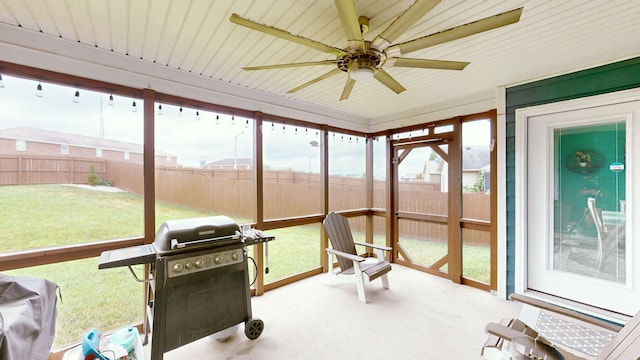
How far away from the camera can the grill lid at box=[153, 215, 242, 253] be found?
2.01 metres

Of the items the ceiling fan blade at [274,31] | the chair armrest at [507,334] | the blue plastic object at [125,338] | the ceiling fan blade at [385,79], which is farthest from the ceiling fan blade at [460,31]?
the blue plastic object at [125,338]

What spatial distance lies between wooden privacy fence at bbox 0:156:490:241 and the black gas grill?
0.75 metres

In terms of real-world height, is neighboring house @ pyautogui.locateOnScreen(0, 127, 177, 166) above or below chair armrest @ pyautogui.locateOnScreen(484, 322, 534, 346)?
above

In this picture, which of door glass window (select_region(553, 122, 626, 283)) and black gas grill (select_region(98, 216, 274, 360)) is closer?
black gas grill (select_region(98, 216, 274, 360))

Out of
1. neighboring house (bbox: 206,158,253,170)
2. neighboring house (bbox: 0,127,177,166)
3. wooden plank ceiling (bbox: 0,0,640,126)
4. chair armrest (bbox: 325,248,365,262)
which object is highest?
wooden plank ceiling (bbox: 0,0,640,126)

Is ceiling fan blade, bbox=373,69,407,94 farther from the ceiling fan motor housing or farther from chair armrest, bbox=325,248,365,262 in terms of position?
chair armrest, bbox=325,248,365,262

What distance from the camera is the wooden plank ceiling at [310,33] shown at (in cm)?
165

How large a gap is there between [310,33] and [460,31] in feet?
3.39

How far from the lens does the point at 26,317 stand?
4.61ft

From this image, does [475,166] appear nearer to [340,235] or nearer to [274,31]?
[340,235]

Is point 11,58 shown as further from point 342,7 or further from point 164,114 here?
point 342,7

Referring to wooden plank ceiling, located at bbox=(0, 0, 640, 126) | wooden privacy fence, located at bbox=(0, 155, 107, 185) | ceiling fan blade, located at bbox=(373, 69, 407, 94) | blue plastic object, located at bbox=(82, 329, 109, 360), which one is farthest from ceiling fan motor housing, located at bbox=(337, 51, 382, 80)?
blue plastic object, located at bbox=(82, 329, 109, 360)

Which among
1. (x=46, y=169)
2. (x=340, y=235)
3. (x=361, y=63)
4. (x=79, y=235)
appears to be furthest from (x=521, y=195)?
(x=46, y=169)

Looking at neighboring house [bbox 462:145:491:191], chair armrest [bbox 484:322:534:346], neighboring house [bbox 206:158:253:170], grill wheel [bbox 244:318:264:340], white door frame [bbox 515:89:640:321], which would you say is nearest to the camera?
chair armrest [bbox 484:322:534:346]
